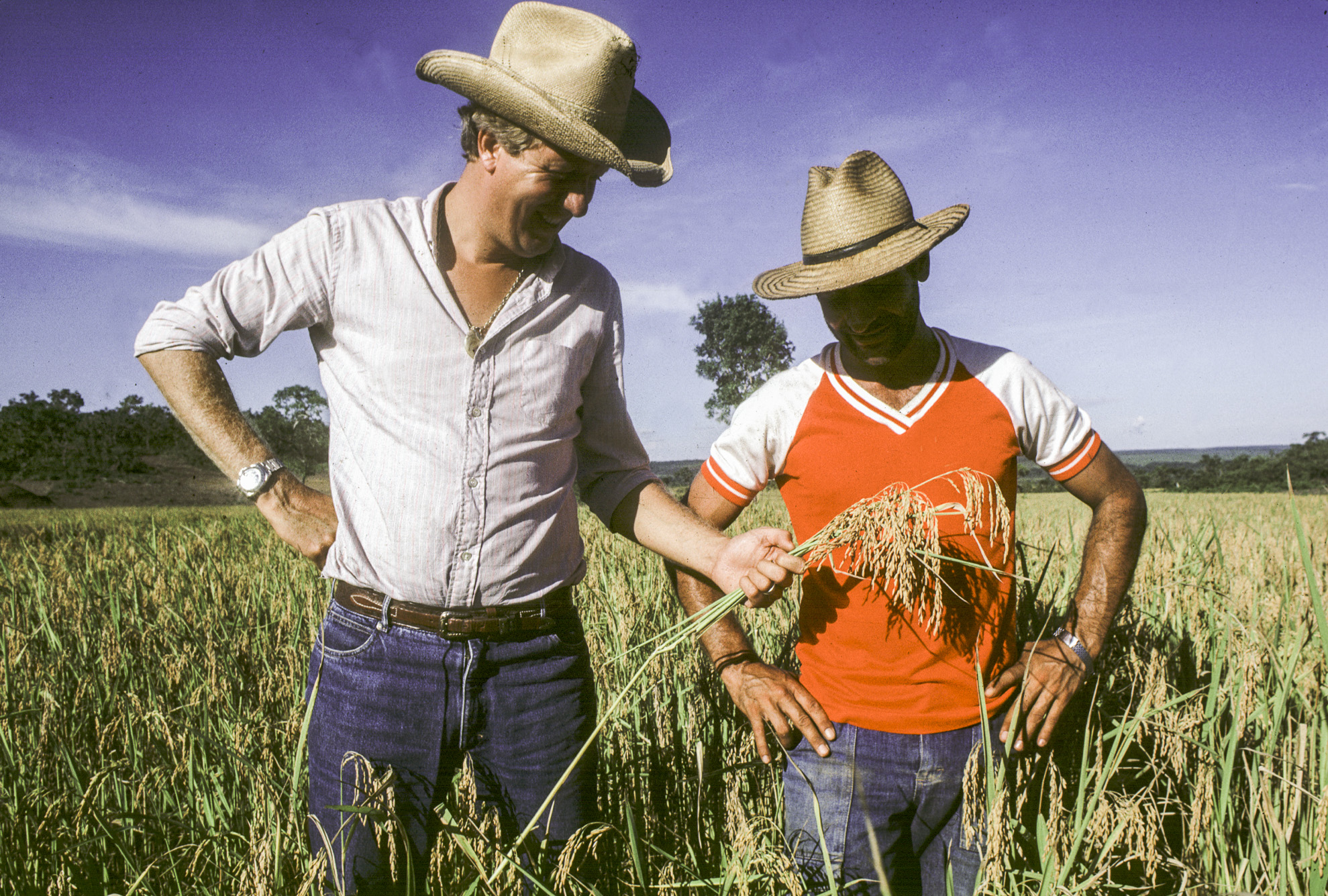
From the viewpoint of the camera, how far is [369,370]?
1.71 meters

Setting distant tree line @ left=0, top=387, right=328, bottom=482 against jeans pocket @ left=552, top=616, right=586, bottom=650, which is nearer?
jeans pocket @ left=552, top=616, right=586, bottom=650

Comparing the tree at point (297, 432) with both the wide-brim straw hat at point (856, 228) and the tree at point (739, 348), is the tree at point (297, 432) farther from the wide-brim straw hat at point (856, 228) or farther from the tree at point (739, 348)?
the wide-brim straw hat at point (856, 228)

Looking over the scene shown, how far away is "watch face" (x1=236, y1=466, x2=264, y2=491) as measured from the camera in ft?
5.34

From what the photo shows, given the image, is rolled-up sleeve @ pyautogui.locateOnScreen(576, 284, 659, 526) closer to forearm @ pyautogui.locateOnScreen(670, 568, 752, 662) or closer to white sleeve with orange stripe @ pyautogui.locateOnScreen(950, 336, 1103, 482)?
forearm @ pyautogui.locateOnScreen(670, 568, 752, 662)

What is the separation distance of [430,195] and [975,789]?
1.93 m

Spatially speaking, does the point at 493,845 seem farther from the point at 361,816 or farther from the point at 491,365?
the point at 491,365

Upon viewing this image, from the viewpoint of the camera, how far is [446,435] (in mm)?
1703

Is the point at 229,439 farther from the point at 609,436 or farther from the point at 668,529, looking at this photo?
the point at 668,529

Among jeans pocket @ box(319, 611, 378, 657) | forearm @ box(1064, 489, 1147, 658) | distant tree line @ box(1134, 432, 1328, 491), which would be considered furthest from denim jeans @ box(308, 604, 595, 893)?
distant tree line @ box(1134, 432, 1328, 491)

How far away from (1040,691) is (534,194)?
1.69 meters

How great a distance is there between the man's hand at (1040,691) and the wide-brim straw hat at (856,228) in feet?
3.34

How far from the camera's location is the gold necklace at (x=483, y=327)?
5.64ft

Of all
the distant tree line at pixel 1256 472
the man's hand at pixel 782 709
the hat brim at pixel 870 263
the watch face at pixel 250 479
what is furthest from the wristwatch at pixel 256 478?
the distant tree line at pixel 1256 472

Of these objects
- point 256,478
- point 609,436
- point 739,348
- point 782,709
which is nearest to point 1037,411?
point 782,709
